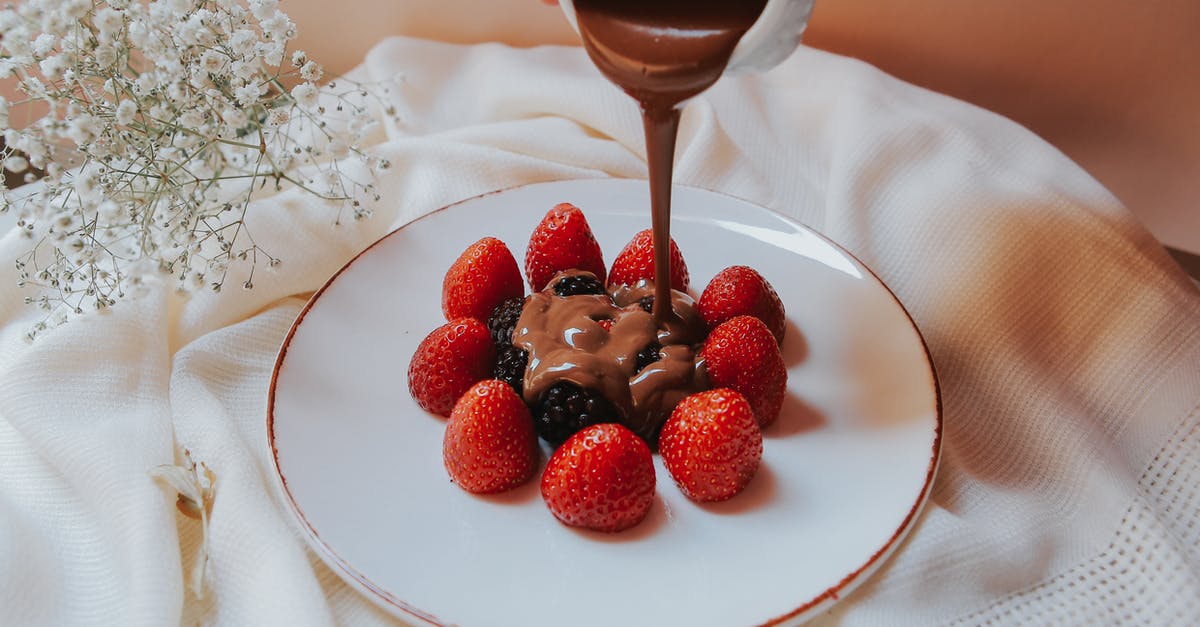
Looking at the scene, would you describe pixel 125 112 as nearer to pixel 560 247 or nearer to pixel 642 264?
pixel 560 247

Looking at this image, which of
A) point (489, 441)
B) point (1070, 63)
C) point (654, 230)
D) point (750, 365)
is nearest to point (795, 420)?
point (750, 365)

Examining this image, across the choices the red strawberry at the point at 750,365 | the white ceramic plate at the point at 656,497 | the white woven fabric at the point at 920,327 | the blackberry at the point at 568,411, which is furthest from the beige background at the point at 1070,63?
the blackberry at the point at 568,411

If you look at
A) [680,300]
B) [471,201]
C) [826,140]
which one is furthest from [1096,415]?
[471,201]

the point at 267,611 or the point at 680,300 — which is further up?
the point at 680,300

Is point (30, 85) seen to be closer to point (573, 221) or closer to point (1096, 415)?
point (573, 221)

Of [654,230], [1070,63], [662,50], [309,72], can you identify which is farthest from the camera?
[1070,63]

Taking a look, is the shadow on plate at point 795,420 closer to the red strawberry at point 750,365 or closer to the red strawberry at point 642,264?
the red strawberry at point 750,365

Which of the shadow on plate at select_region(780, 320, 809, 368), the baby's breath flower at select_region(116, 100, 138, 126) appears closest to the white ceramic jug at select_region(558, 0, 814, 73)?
the shadow on plate at select_region(780, 320, 809, 368)
